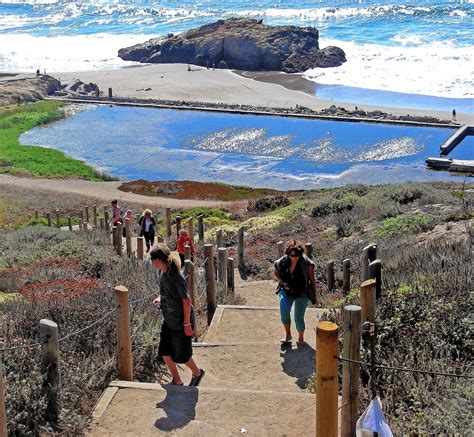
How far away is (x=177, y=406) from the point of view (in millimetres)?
6434

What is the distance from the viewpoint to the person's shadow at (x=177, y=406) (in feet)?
20.0

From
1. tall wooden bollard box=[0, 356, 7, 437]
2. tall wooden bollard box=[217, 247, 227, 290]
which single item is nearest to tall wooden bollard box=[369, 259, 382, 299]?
tall wooden bollard box=[217, 247, 227, 290]

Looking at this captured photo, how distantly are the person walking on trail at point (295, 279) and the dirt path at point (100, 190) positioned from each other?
22811 millimetres

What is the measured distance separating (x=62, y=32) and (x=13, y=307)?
110 meters

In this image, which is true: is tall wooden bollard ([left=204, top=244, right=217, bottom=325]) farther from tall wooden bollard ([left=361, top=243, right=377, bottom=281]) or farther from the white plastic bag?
the white plastic bag

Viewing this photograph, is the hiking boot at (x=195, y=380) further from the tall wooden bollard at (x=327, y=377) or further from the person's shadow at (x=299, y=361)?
the tall wooden bollard at (x=327, y=377)

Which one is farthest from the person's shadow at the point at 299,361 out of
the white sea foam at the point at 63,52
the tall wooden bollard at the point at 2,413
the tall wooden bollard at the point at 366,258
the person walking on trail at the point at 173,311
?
the white sea foam at the point at 63,52

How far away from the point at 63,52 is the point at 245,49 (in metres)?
27.7

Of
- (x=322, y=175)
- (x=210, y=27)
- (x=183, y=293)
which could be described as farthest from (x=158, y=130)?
(x=183, y=293)

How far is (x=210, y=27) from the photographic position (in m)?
89.2

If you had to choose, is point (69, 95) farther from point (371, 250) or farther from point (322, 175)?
point (371, 250)

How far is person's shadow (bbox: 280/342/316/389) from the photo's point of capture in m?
7.70

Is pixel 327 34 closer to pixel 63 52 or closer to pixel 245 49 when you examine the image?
pixel 245 49

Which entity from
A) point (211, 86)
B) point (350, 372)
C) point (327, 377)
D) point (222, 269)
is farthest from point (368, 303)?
point (211, 86)
